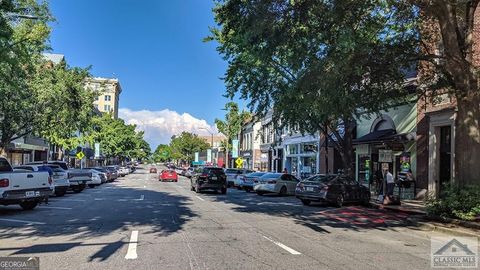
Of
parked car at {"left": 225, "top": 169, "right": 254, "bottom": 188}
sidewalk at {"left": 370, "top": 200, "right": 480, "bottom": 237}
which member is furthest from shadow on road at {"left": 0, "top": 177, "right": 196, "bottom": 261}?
parked car at {"left": 225, "top": 169, "right": 254, "bottom": 188}

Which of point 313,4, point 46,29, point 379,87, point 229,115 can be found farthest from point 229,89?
point 229,115

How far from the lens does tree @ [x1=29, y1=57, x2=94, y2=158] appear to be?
27.7 metres

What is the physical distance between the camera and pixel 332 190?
69.2ft

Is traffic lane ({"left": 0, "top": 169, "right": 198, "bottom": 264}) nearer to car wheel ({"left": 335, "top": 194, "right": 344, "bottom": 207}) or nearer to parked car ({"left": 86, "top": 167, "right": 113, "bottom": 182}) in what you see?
car wheel ({"left": 335, "top": 194, "right": 344, "bottom": 207})

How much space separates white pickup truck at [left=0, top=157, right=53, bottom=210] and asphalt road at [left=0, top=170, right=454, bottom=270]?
477 mm

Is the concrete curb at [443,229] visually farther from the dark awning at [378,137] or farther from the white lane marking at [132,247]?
the dark awning at [378,137]

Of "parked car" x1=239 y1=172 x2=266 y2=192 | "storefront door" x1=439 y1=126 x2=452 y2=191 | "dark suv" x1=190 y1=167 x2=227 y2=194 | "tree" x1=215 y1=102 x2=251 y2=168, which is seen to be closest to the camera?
"storefront door" x1=439 y1=126 x2=452 y2=191

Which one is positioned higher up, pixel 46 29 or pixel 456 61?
pixel 46 29

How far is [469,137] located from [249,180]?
20414mm

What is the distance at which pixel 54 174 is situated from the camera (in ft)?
79.0

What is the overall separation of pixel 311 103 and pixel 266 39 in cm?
234

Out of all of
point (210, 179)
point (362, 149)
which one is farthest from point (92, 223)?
point (362, 149)

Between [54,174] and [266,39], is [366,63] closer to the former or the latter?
[266,39]

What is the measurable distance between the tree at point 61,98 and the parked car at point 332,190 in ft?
50.9
